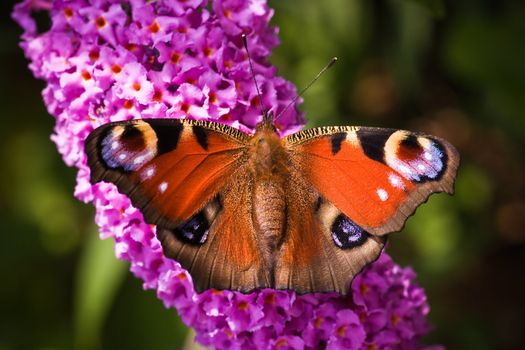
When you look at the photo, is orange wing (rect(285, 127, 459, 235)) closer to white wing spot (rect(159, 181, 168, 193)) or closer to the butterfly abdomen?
the butterfly abdomen

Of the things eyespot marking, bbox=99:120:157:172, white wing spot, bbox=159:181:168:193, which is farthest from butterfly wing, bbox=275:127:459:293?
eyespot marking, bbox=99:120:157:172

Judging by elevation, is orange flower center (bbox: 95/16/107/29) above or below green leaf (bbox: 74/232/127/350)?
above

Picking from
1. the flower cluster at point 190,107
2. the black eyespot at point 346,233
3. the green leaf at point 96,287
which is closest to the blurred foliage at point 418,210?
the green leaf at point 96,287

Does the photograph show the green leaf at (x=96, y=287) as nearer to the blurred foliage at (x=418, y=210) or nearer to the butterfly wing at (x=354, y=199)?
the blurred foliage at (x=418, y=210)

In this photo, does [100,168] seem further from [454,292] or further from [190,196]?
[454,292]

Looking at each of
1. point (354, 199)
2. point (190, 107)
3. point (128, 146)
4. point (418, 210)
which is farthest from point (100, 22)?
point (418, 210)

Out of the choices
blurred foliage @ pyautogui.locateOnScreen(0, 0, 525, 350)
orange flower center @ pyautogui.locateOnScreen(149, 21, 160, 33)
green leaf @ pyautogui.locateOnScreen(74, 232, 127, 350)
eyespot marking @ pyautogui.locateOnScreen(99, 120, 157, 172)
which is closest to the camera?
eyespot marking @ pyautogui.locateOnScreen(99, 120, 157, 172)

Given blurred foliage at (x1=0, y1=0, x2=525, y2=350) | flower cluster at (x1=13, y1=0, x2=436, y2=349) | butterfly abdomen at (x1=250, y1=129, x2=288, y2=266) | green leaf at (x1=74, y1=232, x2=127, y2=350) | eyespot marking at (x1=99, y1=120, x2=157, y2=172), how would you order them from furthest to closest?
blurred foliage at (x1=0, y1=0, x2=525, y2=350), green leaf at (x1=74, y1=232, x2=127, y2=350), flower cluster at (x1=13, y1=0, x2=436, y2=349), butterfly abdomen at (x1=250, y1=129, x2=288, y2=266), eyespot marking at (x1=99, y1=120, x2=157, y2=172)
